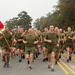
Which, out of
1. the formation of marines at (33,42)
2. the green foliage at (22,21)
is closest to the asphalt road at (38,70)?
the formation of marines at (33,42)

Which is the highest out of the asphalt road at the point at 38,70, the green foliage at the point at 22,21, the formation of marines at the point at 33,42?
the green foliage at the point at 22,21

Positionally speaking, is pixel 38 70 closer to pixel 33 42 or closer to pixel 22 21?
pixel 33 42

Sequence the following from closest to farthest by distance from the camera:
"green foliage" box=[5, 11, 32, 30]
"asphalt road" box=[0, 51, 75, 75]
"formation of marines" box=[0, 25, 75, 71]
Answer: "asphalt road" box=[0, 51, 75, 75], "formation of marines" box=[0, 25, 75, 71], "green foliage" box=[5, 11, 32, 30]

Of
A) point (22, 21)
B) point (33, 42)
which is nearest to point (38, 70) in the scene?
point (33, 42)

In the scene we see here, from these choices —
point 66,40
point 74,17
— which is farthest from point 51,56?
point 74,17

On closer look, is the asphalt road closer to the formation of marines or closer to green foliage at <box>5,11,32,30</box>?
the formation of marines

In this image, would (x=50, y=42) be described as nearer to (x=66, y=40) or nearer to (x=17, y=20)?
(x=66, y=40)

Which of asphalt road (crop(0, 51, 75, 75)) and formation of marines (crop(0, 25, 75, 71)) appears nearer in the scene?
asphalt road (crop(0, 51, 75, 75))

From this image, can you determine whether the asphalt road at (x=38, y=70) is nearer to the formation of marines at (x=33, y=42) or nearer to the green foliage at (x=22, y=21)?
the formation of marines at (x=33, y=42)

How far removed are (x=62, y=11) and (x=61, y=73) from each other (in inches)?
1897

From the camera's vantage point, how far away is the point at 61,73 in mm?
15047

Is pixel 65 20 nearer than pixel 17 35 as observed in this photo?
No

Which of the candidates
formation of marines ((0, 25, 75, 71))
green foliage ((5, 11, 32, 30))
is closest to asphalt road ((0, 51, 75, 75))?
formation of marines ((0, 25, 75, 71))

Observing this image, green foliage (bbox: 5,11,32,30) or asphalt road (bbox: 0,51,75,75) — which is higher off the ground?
green foliage (bbox: 5,11,32,30)
